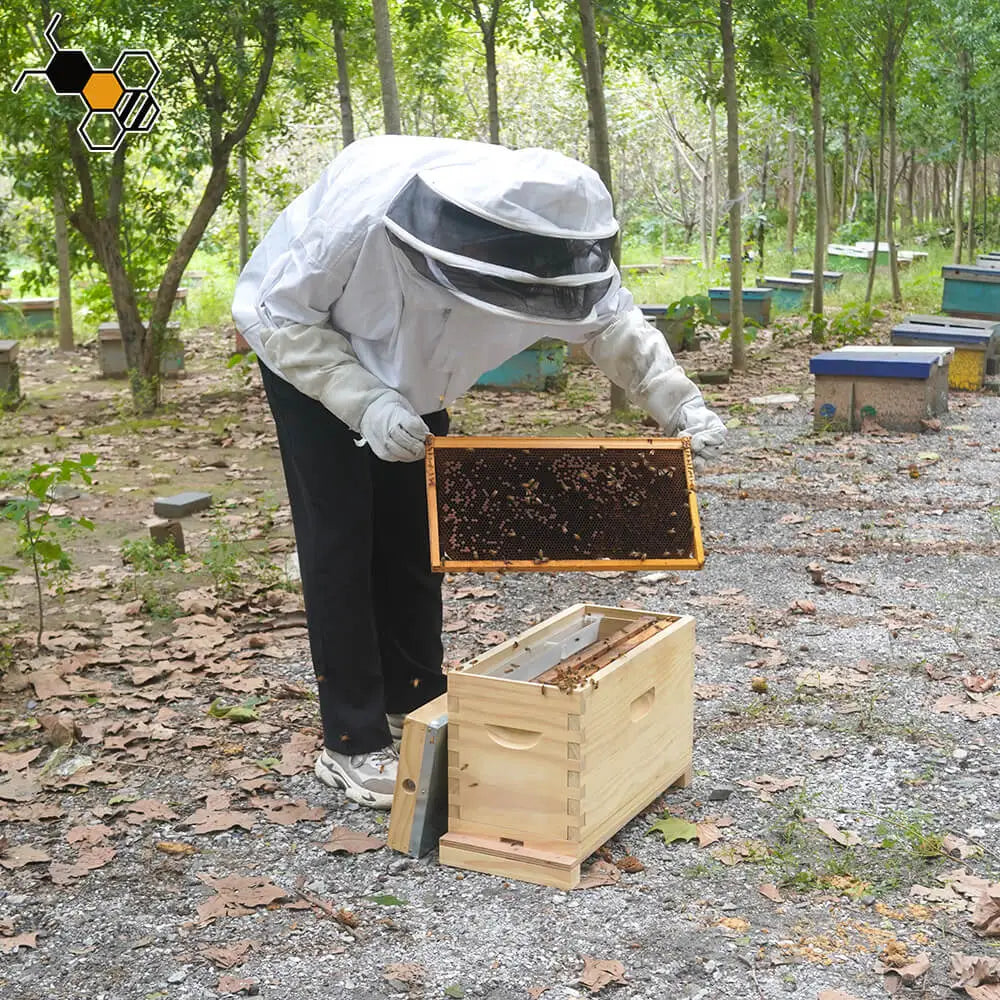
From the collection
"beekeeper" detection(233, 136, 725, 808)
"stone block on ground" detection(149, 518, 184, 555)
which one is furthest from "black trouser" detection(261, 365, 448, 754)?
"stone block on ground" detection(149, 518, 184, 555)

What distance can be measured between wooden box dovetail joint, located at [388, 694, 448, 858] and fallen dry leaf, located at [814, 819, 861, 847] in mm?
946

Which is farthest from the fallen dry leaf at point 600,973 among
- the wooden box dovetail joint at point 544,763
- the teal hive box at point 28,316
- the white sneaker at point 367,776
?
the teal hive box at point 28,316

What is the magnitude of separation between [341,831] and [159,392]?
742 cm

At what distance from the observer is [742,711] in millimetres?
3711

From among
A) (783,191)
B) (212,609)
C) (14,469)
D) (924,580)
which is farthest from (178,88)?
(783,191)

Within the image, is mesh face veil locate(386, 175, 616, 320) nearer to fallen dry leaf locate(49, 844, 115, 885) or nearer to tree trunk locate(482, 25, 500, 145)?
fallen dry leaf locate(49, 844, 115, 885)

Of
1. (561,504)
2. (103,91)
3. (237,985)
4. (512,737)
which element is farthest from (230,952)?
(103,91)

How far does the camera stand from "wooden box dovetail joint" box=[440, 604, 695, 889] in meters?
2.63

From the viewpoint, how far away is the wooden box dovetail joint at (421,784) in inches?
110

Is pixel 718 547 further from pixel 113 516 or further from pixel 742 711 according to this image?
pixel 113 516

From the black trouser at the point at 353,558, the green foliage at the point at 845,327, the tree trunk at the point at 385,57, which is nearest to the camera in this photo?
the black trouser at the point at 353,558

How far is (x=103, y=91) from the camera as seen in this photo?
8.87m

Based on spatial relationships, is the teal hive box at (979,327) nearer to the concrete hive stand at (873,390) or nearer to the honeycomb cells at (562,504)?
the concrete hive stand at (873,390)

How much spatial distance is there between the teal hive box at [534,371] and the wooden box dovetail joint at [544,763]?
22.7 ft
